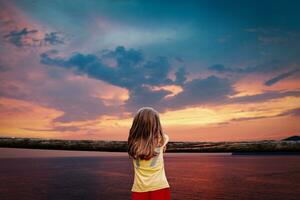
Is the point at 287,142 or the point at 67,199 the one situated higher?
the point at 287,142

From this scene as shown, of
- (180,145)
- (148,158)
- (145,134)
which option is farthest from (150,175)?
(180,145)

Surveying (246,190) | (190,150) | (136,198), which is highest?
(190,150)

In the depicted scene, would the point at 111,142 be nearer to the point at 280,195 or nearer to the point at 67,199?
the point at 67,199

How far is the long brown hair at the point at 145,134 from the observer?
239cm

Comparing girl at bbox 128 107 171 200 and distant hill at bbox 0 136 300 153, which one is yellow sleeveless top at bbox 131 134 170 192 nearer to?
girl at bbox 128 107 171 200

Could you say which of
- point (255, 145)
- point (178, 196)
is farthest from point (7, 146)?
point (178, 196)

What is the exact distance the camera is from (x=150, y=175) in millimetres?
2441

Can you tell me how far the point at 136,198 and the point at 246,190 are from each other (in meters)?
78.2

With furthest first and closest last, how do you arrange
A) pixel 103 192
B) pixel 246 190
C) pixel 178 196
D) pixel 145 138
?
pixel 246 190, pixel 103 192, pixel 178 196, pixel 145 138

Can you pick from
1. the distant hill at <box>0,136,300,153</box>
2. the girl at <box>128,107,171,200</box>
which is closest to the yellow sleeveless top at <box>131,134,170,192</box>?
the girl at <box>128,107,171,200</box>

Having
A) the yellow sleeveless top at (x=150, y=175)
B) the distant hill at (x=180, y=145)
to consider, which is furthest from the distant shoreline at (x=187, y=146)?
the yellow sleeveless top at (x=150, y=175)

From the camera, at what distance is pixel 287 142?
9.00 ft

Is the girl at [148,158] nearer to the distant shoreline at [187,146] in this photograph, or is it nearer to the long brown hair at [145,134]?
the long brown hair at [145,134]

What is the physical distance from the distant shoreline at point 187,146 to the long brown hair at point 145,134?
1.51 feet
